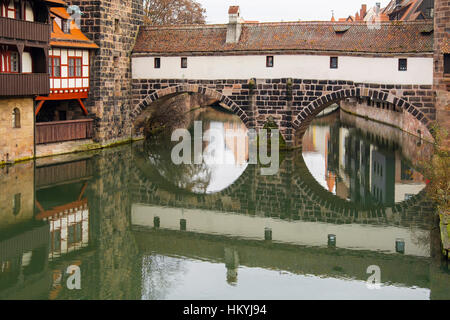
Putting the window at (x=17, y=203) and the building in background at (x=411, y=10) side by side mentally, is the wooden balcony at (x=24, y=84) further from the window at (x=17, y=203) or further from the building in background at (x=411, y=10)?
the building in background at (x=411, y=10)

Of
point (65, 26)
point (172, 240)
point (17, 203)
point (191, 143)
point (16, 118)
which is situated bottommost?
point (172, 240)

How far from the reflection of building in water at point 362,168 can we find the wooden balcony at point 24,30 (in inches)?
426

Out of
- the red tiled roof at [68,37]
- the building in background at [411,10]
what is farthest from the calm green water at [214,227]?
the building in background at [411,10]

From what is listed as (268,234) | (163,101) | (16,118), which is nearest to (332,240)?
(268,234)

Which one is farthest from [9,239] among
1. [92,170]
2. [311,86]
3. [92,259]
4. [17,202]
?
[311,86]

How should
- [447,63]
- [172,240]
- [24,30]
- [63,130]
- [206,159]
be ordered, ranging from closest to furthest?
[172,240] < [24,30] < [447,63] < [63,130] < [206,159]

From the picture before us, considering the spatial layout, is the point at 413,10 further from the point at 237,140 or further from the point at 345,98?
the point at 345,98

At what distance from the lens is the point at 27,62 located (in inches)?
933

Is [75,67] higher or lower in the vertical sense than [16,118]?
higher

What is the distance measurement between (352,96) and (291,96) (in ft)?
8.22

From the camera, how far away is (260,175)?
2311 cm

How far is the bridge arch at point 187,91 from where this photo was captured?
28656 millimetres

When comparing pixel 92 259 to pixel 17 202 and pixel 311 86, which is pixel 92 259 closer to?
pixel 17 202
